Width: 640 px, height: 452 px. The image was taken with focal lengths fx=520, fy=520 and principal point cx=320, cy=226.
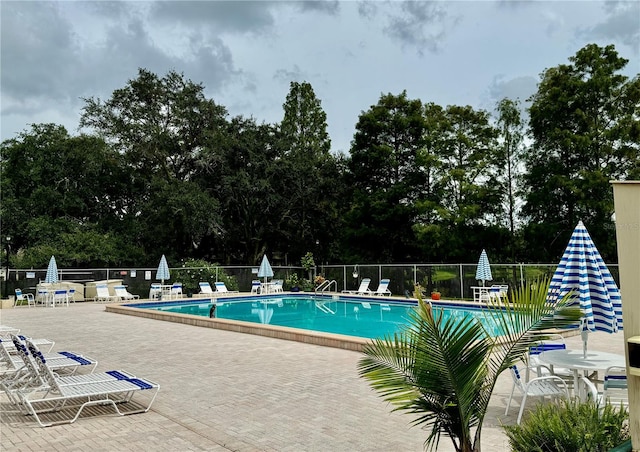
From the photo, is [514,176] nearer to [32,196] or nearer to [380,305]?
[380,305]

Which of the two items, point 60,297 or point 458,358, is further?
point 60,297

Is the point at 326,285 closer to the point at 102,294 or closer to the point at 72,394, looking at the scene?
the point at 102,294

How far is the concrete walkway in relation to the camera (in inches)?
180

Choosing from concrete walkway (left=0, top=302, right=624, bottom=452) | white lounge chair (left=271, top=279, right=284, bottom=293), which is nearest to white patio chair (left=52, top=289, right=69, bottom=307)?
white lounge chair (left=271, top=279, right=284, bottom=293)

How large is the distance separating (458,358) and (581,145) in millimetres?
24878

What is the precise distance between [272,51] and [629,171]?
17672 millimetres

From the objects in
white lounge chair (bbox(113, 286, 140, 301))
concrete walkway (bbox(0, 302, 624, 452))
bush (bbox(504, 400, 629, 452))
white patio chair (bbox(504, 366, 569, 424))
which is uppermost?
white lounge chair (bbox(113, 286, 140, 301))

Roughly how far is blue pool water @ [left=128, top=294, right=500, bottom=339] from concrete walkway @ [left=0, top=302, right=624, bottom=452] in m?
5.59

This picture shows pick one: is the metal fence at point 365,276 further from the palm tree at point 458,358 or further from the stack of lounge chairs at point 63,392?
the palm tree at point 458,358

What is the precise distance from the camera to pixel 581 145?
80.8 ft

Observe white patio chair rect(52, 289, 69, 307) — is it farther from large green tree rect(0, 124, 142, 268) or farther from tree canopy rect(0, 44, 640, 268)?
large green tree rect(0, 124, 142, 268)

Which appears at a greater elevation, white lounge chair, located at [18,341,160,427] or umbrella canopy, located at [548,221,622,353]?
umbrella canopy, located at [548,221,622,353]

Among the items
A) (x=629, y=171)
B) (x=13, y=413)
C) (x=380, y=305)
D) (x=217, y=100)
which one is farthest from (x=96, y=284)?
(x=629, y=171)

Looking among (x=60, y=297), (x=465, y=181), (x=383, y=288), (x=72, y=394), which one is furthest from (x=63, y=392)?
(x=465, y=181)
